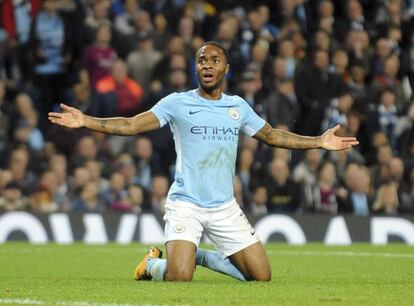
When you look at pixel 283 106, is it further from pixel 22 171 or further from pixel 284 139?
pixel 284 139

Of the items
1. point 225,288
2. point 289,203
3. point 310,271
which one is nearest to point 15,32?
point 289,203

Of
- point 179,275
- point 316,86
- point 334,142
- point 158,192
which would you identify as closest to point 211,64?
point 334,142

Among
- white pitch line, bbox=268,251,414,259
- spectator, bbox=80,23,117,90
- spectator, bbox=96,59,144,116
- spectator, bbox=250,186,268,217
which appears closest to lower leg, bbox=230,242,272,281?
white pitch line, bbox=268,251,414,259

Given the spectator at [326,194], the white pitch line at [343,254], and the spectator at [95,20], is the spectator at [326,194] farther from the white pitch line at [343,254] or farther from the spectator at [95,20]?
the spectator at [95,20]

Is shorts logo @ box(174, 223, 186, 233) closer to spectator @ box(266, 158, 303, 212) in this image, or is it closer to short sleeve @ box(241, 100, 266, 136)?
short sleeve @ box(241, 100, 266, 136)

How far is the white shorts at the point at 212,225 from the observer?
1026cm

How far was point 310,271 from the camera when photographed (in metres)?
12.1

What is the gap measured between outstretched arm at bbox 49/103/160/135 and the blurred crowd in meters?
7.03

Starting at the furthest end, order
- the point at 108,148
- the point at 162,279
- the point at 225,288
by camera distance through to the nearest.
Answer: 1. the point at 108,148
2. the point at 162,279
3. the point at 225,288

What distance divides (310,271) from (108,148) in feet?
Answer: 22.0

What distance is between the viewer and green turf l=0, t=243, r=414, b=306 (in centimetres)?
864

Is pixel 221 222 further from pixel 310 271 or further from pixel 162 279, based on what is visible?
pixel 310 271

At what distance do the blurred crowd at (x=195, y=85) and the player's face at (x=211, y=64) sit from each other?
7.07 m

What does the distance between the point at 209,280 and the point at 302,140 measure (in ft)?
4.79
